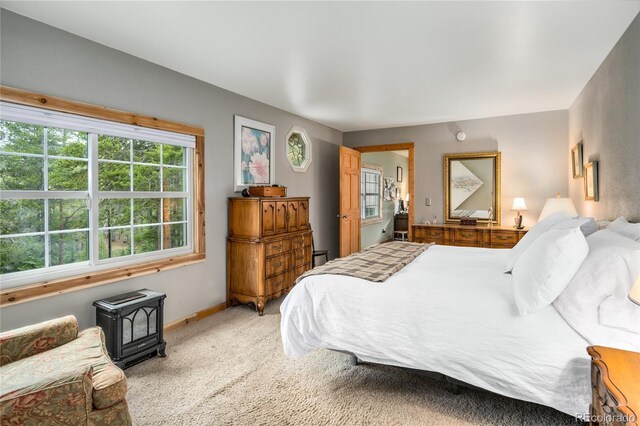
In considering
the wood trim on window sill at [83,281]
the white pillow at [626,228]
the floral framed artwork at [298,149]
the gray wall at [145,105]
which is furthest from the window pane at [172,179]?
the white pillow at [626,228]

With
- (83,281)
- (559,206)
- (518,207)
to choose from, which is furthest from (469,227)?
(83,281)

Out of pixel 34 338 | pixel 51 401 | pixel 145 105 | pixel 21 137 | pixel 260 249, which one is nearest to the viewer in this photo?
pixel 51 401

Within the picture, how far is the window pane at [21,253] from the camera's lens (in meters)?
2.27

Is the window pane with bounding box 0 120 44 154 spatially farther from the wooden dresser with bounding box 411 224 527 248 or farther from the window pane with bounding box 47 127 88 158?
the wooden dresser with bounding box 411 224 527 248

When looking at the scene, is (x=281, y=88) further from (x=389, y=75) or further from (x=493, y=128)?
(x=493, y=128)

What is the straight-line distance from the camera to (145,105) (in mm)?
3035

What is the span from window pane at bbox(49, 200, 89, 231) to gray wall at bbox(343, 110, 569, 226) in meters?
4.60

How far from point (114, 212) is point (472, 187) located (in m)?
4.84

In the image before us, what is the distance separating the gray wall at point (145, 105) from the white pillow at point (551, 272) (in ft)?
9.83

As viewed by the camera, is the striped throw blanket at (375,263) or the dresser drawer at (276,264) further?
the dresser drawer at (276,264)

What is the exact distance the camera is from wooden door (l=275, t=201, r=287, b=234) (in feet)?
13.1

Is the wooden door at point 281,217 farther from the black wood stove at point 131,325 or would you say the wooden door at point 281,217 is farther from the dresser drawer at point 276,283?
the black wood stove at point 131,325

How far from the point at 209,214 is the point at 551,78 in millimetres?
3884

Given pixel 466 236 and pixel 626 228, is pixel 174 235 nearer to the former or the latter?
pixel 626 228
